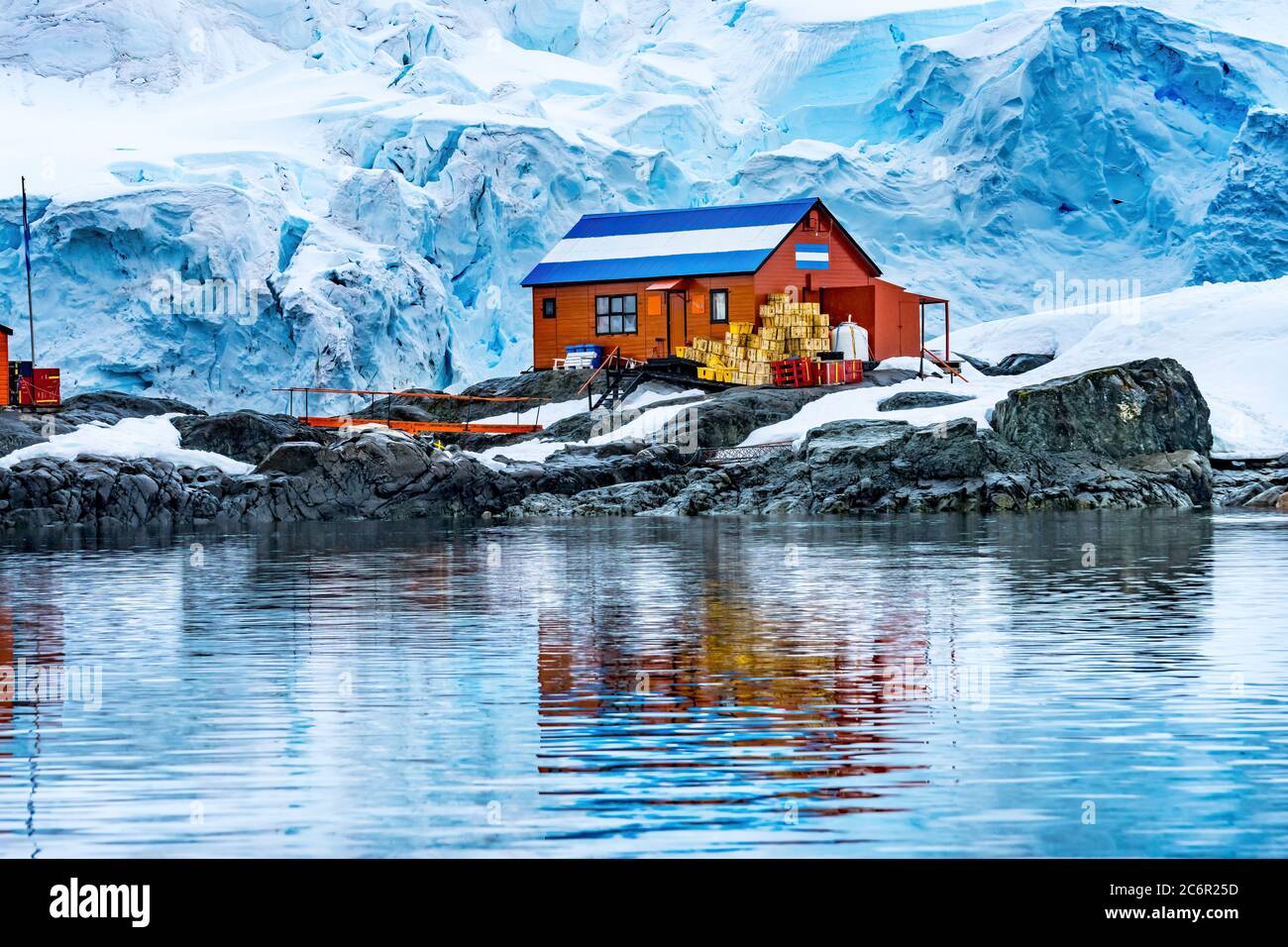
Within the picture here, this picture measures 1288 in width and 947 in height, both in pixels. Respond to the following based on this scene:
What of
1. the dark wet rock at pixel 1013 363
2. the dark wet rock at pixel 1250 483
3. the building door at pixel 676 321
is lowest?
the dark wet rock at pixel 1250 483

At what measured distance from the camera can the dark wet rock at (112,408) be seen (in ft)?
125

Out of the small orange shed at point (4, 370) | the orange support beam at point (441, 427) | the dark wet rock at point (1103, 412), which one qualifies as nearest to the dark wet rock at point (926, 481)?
the dark wet rock at point (1103, 412)

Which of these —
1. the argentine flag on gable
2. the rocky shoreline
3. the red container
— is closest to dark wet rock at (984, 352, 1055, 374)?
the argentine flag on gable

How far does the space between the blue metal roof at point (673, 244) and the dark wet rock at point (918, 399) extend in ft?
26.6

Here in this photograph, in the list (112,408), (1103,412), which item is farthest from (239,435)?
(1103,412)

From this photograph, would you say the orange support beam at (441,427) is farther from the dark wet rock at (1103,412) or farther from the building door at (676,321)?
the dark wet rock at (1103,412)

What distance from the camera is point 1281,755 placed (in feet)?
23.9

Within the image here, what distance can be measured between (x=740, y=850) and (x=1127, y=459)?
90.9 feet

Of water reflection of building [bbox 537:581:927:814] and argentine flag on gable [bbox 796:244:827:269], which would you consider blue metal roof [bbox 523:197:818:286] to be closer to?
argentine flag on gable [bbox 796:244:827:269]

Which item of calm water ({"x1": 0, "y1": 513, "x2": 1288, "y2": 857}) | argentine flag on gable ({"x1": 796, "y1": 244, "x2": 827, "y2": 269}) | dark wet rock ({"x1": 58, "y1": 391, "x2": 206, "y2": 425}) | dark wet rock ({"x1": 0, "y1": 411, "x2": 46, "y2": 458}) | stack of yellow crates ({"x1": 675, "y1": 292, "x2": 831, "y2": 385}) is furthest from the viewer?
argentine flag on gable ({"x1": 796, "y1": 244, "x2": 827, "y2": 269})

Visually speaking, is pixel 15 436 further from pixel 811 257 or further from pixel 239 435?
pixel 811 257

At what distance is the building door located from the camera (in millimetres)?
43438

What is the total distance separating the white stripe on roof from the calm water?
1076 inches

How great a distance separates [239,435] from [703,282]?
518 inches
